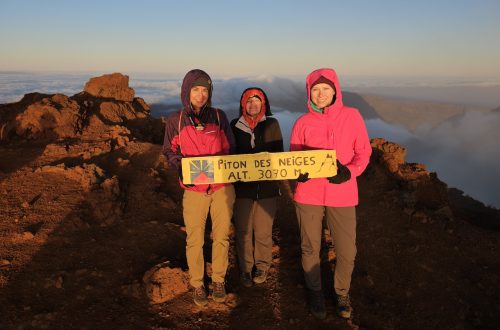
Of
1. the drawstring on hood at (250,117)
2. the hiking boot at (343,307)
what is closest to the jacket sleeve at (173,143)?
the drawstring on hood at (250,117)

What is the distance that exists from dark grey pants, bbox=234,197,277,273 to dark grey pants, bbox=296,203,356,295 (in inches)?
23.3

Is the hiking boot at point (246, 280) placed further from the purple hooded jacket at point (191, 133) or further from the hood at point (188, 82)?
the hood at point (188, 82)

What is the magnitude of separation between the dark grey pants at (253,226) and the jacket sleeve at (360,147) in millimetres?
Result: 1185

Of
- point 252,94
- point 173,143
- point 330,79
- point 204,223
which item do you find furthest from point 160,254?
point 330,79

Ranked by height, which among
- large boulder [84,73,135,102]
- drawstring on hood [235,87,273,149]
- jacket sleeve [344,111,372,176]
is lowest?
jacket sleeve [344,111,372,176]

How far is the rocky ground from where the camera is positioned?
3852mm

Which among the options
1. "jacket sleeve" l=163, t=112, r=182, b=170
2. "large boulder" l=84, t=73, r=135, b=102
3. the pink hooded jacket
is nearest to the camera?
the pink hooded jacket

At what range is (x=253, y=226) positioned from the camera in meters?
4.30

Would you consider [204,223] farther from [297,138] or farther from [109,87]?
[109,87]

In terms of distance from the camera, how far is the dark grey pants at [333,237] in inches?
134

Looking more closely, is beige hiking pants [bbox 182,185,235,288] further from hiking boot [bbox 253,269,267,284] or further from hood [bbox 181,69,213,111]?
hood [bbox 181,69,213,111]

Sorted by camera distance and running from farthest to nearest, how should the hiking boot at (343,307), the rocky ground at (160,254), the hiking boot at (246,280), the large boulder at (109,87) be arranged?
the large boulder at (109,87) < the hiking boot at (246,280) < the rocky ground at (160,254) < the hiking boot at (343,307)

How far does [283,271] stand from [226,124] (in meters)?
2.53

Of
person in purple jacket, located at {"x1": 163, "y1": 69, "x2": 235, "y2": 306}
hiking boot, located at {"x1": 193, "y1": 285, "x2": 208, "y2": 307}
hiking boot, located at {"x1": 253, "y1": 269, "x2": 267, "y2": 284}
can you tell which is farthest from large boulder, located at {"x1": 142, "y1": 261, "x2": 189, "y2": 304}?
hiking boot, located at {"x1": 253, "y1": 269, "x2": 267, "y2": 284}
